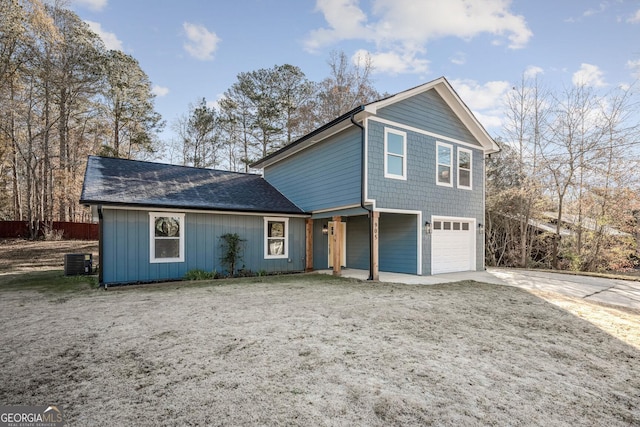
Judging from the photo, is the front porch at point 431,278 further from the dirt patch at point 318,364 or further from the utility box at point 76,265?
the utility box at point 76,265

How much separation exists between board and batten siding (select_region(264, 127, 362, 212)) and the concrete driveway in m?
5.12

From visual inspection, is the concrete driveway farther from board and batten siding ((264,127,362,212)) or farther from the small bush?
the small bush

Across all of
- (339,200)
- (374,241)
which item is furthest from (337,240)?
(374,241)

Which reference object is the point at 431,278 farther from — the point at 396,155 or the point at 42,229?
the point at 42,229

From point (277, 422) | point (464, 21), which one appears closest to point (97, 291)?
point (277, 422)

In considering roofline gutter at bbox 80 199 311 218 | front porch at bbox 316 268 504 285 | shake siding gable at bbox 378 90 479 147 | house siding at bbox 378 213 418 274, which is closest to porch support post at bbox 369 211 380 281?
front porch at bbox 316 268 504 285

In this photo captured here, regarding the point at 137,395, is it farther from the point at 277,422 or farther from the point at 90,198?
the point at 90,198

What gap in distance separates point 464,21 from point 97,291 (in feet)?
42.7

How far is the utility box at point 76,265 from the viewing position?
9852 millimetres

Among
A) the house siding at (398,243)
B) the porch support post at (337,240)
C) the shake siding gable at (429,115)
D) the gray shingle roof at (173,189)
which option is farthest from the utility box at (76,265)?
the shake siding gable at (429,115)

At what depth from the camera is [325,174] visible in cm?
1027

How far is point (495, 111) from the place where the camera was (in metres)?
15.3

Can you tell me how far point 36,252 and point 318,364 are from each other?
1765 cm

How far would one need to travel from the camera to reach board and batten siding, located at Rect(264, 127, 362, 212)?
899 cm
